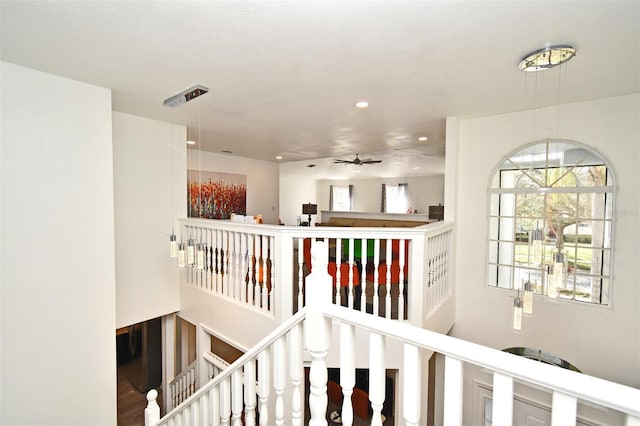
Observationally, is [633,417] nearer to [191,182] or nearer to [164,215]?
[164,215]

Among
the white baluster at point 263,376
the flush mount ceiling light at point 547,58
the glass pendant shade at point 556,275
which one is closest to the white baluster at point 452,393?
the white baluster at point 263,376

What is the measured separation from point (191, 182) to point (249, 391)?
197 inches

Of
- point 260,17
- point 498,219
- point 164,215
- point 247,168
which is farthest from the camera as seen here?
point 247,168

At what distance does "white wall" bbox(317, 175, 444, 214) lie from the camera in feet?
31.4

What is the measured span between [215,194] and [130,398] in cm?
409

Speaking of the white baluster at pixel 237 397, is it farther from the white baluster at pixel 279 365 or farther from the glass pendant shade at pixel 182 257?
the glass pendant shade at pixel 182 257

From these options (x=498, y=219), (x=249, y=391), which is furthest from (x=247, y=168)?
(x=249, y=391)

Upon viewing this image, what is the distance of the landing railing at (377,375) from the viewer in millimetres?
619

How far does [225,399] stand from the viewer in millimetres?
1509

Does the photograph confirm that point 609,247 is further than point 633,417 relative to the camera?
Yes

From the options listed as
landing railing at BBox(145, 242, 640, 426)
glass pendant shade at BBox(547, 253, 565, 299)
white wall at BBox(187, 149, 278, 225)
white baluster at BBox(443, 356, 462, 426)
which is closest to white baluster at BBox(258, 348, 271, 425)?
landing railing at BBox(145, 242, 640, 426)

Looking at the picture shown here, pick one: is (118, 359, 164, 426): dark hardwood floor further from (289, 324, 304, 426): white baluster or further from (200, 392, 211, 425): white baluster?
(289, 324, 304, 426): white baluster

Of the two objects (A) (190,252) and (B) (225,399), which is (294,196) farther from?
(B) (225,399)

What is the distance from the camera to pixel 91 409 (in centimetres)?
261
